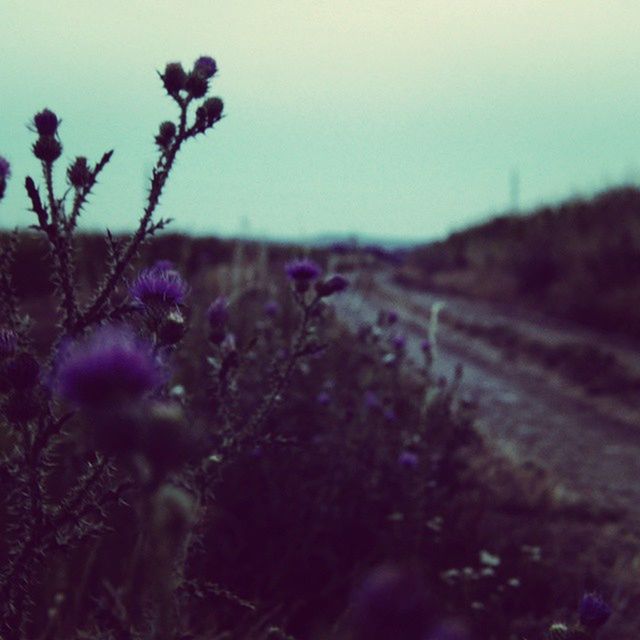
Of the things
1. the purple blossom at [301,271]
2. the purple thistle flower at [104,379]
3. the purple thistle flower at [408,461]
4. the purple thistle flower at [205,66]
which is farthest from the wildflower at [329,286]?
the purple thistle flower at [104,379]

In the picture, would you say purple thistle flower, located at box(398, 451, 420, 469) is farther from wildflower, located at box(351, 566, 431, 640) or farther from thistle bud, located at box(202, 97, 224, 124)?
wildflower, located at box(351, 566, 431, 640)

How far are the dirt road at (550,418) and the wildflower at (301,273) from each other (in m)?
2.56

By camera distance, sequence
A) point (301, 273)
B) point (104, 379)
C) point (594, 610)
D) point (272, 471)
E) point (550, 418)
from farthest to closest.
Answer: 1. point (550, 418)
2. point (272, 471)
3. point (301, 273)
4. point (594, 610)
5. point (104, 379)

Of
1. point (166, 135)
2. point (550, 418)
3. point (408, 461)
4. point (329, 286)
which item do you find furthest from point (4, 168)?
point (550, 418)

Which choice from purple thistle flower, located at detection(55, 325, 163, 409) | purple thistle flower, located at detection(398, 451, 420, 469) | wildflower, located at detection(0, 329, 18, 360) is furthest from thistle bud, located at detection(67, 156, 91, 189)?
purple thistle flower, located at detection(398, 451, 420, 469)

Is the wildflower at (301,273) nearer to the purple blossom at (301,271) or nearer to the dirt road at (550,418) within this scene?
the purple blossom at (301,271)

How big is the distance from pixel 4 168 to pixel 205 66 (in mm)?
544

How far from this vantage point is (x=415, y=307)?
41.5 feet

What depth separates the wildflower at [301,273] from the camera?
277cm

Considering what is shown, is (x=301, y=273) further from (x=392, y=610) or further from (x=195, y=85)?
(x=392, y=610)

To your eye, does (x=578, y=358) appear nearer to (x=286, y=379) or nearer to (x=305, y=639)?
(x=305, y=639)

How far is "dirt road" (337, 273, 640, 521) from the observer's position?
5066mm

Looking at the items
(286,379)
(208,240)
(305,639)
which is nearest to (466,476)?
(305,639)

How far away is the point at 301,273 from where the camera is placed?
9.21 feet
